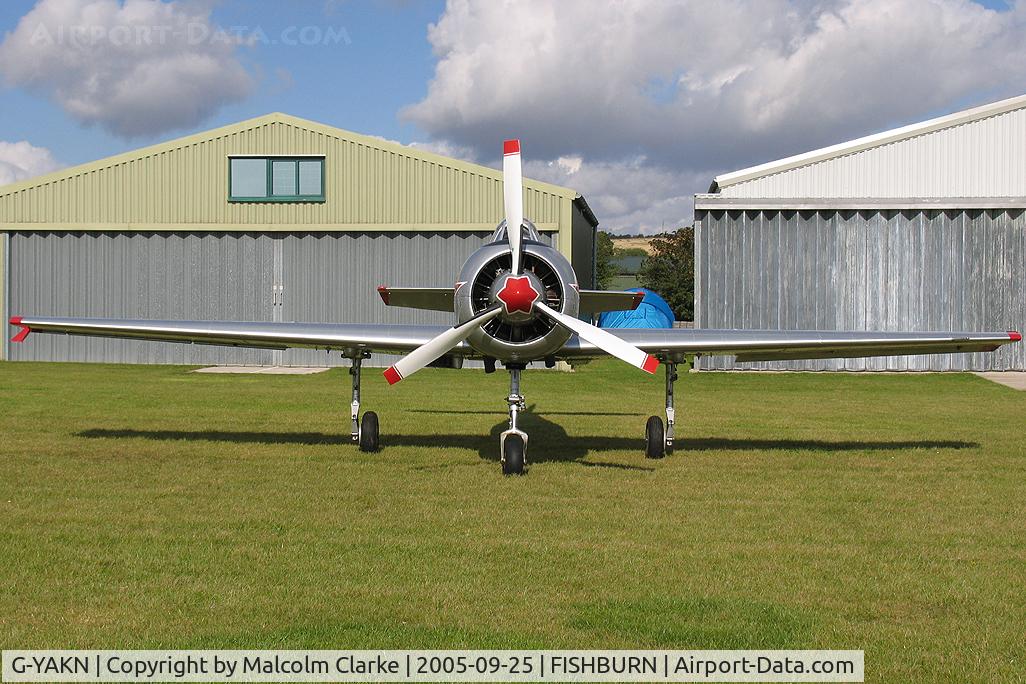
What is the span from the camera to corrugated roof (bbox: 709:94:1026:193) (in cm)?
3228

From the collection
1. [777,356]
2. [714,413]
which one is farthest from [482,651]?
[714,413]

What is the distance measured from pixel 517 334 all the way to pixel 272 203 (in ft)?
75.4

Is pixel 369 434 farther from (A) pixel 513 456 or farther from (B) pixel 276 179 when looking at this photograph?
(B) pixel 276 179

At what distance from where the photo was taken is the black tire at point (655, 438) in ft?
44.5

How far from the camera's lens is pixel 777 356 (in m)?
14.7

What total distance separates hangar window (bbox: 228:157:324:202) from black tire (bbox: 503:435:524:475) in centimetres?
2272

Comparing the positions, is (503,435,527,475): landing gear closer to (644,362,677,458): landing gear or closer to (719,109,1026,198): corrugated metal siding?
(644,362,677,458): landing gear

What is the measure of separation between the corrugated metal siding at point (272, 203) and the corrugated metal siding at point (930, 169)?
7.53 metres

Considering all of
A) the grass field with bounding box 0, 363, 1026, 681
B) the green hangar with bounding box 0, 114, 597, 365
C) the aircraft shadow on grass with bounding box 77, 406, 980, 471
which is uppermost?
→ the green hangar with bounding box 0, 114, 597, 365

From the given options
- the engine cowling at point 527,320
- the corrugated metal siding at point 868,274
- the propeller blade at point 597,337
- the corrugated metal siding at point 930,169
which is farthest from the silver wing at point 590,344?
the corrugated metal siding at point 930,169

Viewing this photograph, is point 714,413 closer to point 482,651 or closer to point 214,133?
point 482,651

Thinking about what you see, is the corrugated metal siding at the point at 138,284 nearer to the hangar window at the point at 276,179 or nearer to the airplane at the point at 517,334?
the hangar window at the point at 276,179

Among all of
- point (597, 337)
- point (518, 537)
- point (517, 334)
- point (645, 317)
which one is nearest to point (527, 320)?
point (517, 334)
